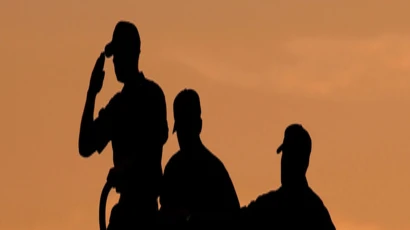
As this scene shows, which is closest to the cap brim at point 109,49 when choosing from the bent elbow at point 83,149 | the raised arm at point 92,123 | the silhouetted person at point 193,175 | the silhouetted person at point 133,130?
the silhouetted person at point 133,130

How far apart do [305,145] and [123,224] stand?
325cm

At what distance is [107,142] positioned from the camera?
199m

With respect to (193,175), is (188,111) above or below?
above

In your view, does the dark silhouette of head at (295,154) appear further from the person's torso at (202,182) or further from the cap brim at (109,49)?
the cap brim at (109,49)

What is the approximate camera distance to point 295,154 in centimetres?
19750

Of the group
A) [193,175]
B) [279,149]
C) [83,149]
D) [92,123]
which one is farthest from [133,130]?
[279,149]

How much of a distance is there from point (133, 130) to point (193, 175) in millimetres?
1199

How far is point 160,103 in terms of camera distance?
651 feet

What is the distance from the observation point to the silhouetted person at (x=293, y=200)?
197 metres

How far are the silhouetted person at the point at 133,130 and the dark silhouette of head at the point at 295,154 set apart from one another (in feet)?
6.94

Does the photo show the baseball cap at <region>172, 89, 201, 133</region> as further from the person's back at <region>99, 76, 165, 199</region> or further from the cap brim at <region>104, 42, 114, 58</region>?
the cap brim at <region>104, 42, 114, 58</region>

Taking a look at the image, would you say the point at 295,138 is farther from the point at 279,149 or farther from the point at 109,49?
the point at 109,49

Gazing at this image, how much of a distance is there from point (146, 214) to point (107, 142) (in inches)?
59.4

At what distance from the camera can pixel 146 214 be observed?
650ft
